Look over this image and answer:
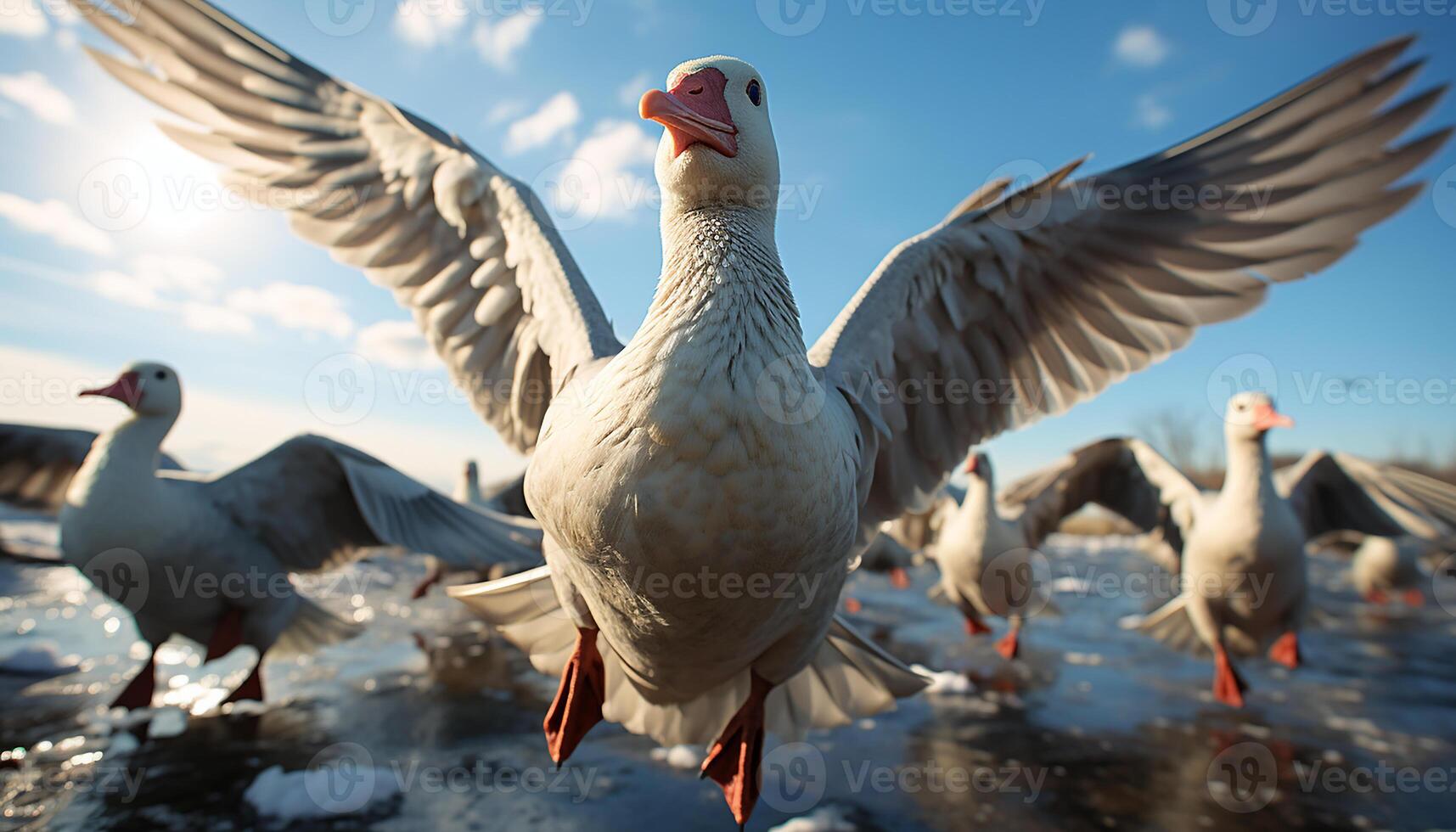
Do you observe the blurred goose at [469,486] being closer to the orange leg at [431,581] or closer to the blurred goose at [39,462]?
the orange leg at [431,581]

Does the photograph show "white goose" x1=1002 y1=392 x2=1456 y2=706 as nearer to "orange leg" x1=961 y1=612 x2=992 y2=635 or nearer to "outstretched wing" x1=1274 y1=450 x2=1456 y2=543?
"outstretched wing" x1=1274 y1=450 x2=1456 y2=543

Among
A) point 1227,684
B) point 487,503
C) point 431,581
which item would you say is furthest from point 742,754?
point 487,503

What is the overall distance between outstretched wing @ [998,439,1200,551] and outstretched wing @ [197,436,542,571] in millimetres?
5405

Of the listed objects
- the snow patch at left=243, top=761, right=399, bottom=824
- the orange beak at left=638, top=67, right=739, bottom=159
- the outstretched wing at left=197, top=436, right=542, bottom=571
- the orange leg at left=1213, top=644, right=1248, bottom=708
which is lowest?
the orange leg at left=1213, top=644, right=1248, bottom=708

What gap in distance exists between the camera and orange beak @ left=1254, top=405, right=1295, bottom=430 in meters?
4.96

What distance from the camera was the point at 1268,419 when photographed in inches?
199

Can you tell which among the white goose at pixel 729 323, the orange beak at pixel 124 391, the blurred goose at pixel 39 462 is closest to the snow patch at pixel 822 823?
the white goose at pixel 729 323

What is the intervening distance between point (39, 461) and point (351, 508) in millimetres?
3022

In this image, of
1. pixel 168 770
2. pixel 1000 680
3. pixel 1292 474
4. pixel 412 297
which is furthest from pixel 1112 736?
pixel 168 770

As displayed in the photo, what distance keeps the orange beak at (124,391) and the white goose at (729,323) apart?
2162 millimetres

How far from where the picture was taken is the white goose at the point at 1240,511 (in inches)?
197

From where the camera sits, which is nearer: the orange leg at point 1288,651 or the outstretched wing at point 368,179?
the outstretched wing at point 368,179

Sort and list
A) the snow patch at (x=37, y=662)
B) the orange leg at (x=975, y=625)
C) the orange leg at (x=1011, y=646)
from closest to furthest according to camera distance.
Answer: the snow patch at (x=37, y=662)
the orange leg at (x=1011, y=646)
the orange leg at (x=975, y=625)

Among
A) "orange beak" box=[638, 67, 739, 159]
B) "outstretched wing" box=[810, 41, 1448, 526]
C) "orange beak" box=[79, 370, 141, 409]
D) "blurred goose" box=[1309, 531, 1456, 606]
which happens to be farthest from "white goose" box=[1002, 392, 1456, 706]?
"orange beak" box=[79, 370, 141, 409]
